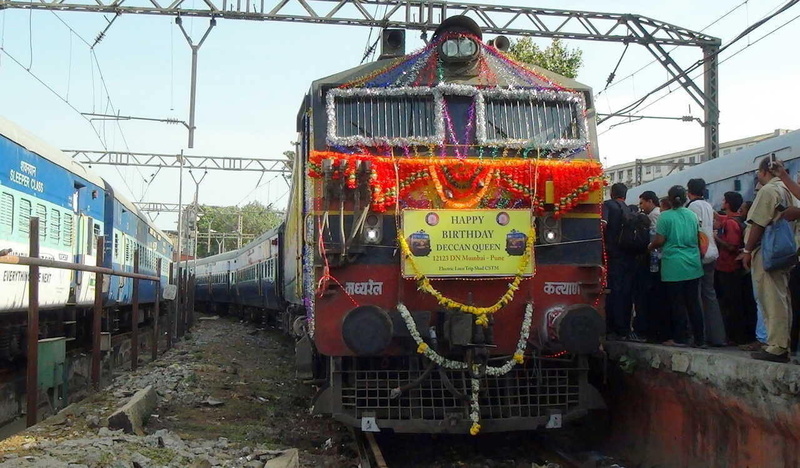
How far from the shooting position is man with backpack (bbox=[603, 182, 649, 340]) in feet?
23.6

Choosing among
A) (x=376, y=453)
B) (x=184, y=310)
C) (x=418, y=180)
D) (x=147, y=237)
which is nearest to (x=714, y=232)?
(x=418, y=180)

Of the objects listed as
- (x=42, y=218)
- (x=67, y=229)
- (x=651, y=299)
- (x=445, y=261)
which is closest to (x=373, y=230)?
(x=445, y=261)

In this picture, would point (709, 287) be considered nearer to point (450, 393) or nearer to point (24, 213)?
point (450, 393)

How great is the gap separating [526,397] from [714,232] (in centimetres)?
259

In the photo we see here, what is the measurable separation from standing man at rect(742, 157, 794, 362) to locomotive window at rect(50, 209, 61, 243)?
9.07 metres

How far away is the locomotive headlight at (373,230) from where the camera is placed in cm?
→ 615

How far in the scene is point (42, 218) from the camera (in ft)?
33.1

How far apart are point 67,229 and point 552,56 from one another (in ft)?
43.6

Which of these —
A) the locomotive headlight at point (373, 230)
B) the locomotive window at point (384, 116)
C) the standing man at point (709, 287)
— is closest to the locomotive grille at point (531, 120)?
the locomotive window at point (384, 116)

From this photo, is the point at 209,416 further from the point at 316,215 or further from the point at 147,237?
the point at 147,237

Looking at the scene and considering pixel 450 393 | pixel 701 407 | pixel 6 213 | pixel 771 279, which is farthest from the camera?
pixel 6 213

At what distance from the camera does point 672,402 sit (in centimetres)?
614

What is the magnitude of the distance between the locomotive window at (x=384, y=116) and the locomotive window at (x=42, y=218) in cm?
550

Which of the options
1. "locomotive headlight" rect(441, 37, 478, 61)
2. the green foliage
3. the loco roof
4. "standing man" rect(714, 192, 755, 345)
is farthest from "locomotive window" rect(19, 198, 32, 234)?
the green foliage
